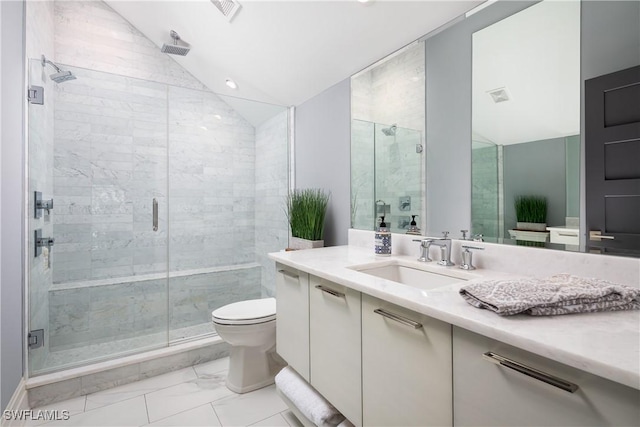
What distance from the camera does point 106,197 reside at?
245 centimetres

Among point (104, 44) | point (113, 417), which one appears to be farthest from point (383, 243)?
point (104, 44)

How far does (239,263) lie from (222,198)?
67 cm

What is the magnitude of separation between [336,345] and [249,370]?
994 mm

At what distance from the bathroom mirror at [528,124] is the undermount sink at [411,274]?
0.27 metres

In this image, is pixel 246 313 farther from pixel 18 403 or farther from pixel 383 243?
pixel 18 403

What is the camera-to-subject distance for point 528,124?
1260 mm

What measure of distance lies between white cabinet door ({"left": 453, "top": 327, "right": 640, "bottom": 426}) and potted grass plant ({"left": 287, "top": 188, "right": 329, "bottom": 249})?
5.09ft

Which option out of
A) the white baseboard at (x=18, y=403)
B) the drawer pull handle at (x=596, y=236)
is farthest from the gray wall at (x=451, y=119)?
the white baseboard at (x=18, y=403)

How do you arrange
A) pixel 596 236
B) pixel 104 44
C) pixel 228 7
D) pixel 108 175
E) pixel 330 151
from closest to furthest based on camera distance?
pixel 596 236 < pixel 228 7 < pixel 330 151 < pixel 108 175 < pixel 104 44

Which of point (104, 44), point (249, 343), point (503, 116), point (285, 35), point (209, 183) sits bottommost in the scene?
point (249, 343)

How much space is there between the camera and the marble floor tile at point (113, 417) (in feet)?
5.39

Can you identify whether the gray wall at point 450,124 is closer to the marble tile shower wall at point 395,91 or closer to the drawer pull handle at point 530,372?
the marble tile shower wall at point 395,91

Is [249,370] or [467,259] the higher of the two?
[467,259]

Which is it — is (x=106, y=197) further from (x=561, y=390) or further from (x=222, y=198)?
(x=561, y=390)
